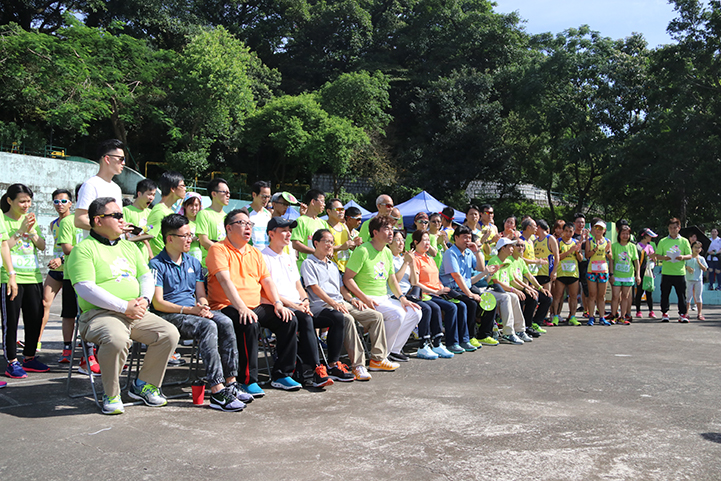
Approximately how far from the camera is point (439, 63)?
40875mm

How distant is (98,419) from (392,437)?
204cm

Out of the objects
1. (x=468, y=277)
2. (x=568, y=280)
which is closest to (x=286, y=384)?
(x=468, y=277)

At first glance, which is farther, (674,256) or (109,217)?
(674,256)

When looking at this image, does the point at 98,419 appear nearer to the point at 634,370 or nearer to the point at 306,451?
the point at 306,451

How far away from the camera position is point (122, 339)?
4.36 m

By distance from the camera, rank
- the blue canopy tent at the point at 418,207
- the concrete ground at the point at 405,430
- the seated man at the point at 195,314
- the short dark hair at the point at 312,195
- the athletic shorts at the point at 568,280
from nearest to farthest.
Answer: the concrete ground at the point at 405,430
the seated man at the point at 195,314
the short dark hair at the point at 312,195
the athletic shorts at the point at 568,280
the blue canopy tent at the point at 418,207

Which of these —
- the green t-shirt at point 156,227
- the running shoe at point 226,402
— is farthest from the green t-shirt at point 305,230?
the running shoe at point 226,402

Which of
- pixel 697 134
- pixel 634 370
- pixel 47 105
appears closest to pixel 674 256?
pixel 634 370

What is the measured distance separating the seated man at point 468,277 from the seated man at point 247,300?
2.92m

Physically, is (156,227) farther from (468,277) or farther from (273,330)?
(468,277)

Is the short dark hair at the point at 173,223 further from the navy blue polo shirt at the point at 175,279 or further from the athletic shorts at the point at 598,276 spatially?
the athletic shorts at the point at 598,276

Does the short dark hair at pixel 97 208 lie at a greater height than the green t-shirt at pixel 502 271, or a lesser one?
greater

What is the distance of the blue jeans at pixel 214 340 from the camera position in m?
4.69

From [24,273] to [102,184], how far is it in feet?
4.06
